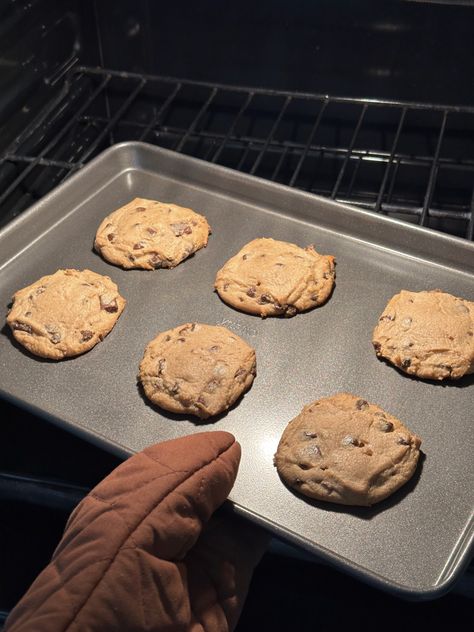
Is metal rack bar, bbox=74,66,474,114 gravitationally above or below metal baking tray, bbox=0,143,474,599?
above

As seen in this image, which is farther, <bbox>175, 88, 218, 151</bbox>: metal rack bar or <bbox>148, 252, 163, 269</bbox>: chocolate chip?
<bbox>175, 88, 218, 151</bbox>: metal rack bar

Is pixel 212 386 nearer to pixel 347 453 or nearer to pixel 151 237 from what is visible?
pixel 347 453

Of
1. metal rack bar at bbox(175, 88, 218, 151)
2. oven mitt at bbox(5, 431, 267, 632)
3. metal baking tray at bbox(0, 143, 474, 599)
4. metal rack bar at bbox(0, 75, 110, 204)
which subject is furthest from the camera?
metal rack bar at bbox(175, 88, 218, 151)

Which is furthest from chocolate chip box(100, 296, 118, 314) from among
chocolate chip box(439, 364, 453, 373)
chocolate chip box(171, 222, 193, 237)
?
chocolate chip box(439, 364, 453, 373)

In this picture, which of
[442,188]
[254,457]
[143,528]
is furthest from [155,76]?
[143,528]

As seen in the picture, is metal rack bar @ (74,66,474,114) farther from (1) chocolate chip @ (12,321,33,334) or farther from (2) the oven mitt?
(2) the oven mitt

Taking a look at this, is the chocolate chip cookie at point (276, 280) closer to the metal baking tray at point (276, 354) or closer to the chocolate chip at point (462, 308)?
the metal baking tray at point (276, 354)

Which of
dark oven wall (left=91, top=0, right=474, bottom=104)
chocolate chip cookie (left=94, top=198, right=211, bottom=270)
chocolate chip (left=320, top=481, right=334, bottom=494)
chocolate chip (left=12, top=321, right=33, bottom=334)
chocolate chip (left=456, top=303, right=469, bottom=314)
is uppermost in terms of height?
dark oven wall (left=91, top=0, right=474, bottom=104)
